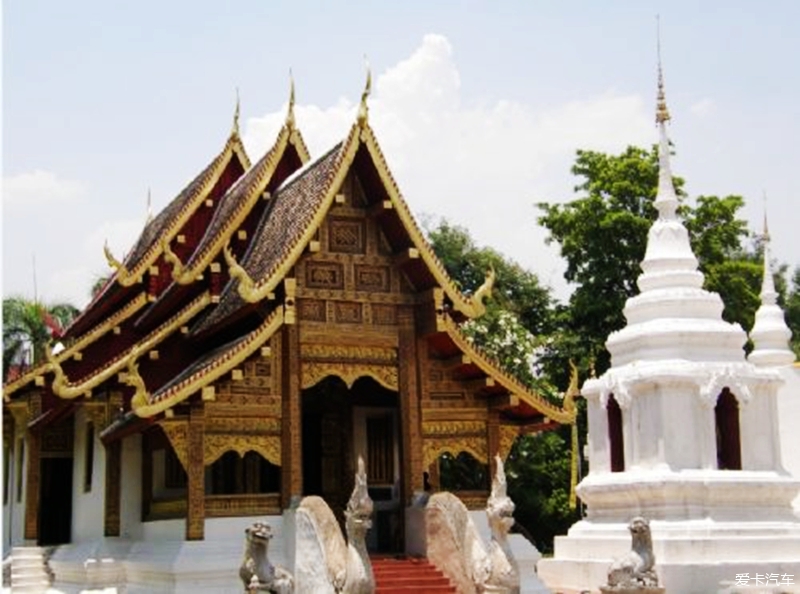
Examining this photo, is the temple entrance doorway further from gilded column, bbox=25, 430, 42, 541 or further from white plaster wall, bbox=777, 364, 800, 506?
white plaster wall, bbox=777, 364, 800, 506

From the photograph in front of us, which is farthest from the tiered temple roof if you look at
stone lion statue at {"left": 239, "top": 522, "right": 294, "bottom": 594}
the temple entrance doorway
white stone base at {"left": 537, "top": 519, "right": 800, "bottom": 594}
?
stone lion statue at {"left": 239, "top": 522, "right": 294, "bottom": 594}

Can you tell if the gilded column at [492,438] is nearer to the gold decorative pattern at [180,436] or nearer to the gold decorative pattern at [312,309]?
the gold decorative pattern at [312,309]

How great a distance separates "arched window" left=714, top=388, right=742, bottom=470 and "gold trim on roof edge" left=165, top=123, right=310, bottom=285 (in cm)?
742

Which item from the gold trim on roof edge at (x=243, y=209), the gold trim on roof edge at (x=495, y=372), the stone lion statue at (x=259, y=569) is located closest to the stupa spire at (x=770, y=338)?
the gold trim on roof edge at (x=495, y=372)

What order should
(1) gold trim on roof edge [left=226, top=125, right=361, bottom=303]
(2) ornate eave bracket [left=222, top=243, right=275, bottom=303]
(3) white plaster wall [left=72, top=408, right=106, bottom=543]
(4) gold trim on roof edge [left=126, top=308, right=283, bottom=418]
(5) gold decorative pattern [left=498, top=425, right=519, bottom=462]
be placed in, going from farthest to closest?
1. (3) white plaster wall [left=72, top=408, right=106, bottom=543]
2. (5) gold decorative pattern [left=498, top=425, right=519, bottom=462]
3. (1) gold trim on roof edge [left=226, top=125, right=361, bottom=303]
4. (2) ornate eave bracket [left=222, top=243, right=275, bottom=303]
5. (4) gold trim on roof edge [left=126, top=308, right=283, bottom=418]

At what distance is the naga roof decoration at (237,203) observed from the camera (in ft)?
49.2

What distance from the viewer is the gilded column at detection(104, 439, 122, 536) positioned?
1498cm

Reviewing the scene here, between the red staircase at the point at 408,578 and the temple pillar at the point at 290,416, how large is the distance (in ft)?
4.34

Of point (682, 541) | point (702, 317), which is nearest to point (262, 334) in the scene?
point (682, 541)

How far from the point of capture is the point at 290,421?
1316 centimetres

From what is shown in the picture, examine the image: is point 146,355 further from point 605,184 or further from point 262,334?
point 605,184

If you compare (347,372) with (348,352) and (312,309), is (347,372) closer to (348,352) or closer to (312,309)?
(348,352)

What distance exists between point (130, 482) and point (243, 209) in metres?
4.14

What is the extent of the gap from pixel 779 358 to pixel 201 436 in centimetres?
1501
